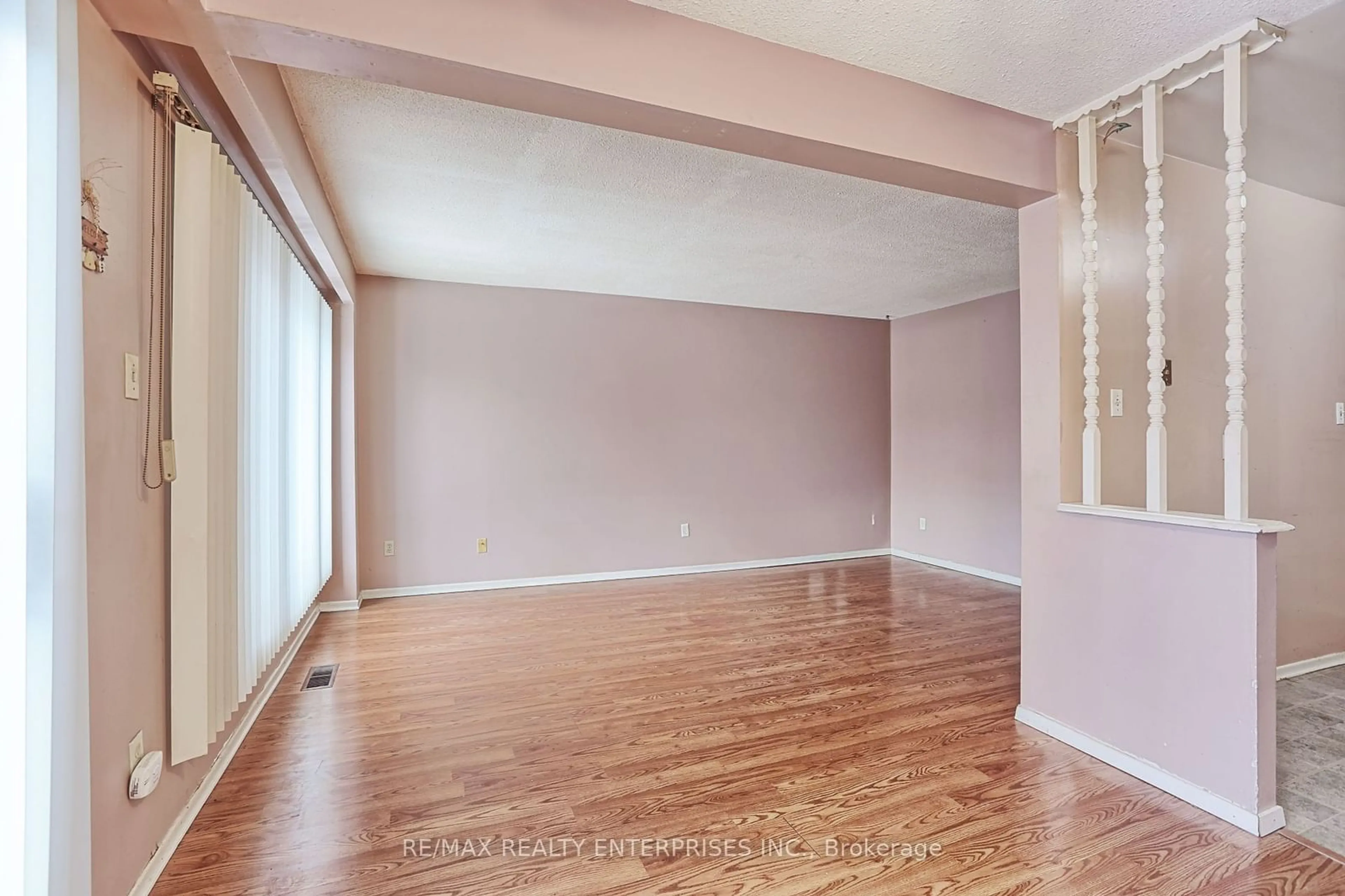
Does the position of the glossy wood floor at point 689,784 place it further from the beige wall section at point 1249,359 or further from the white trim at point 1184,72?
the white trim at point 1184,72

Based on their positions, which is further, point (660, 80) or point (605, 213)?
point (605, 213)

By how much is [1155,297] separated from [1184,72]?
72cm

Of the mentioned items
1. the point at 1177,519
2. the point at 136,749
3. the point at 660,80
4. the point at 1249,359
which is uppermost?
the point at 660,80

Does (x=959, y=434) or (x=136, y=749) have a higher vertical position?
(x=959, y=434)

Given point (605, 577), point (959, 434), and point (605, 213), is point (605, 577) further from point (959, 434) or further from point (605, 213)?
point (959, 434)

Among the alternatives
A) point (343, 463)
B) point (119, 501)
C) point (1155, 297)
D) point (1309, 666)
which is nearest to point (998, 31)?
point (1155, 297)

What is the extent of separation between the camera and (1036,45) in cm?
180

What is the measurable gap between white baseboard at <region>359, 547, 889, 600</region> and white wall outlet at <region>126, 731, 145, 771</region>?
2.88 meters

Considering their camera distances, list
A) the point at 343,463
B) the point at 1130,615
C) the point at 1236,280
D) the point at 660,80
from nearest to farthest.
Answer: the point at 660,80 < the point at 1236,280 < the point at 1130,615 < the point at 343,463

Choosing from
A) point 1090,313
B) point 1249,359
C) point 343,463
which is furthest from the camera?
point 343,463

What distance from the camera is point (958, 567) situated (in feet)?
16.9

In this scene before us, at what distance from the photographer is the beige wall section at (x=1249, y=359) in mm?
2273

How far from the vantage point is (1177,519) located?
73.7 inches

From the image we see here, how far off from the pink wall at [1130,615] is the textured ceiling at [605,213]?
41.2 inches
